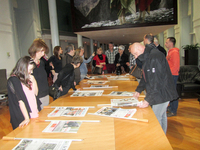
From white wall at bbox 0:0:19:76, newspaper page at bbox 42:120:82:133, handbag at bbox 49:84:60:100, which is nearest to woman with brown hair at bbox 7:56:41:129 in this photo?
newspaper page at bbox 42:120:82:133

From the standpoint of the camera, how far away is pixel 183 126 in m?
3.04

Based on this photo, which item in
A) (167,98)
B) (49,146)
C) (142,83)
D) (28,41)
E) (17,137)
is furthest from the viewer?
(28,41)

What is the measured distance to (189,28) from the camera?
8.38 meters

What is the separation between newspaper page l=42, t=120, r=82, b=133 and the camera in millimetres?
1299

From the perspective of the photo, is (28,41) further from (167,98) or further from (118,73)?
(167,98)

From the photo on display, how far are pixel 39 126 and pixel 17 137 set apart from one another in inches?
8.6

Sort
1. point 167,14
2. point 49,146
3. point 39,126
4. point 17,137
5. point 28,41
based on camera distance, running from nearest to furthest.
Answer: point 49,146
point 17,137
point 39,126
point 167,14
point 28,41

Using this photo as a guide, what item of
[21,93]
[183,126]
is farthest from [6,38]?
[183,126]

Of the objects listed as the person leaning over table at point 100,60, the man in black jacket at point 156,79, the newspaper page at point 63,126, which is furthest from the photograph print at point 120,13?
the newspaper page at point 63,126

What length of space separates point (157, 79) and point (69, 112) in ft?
3.40

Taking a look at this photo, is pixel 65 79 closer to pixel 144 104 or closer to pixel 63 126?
pixel 63 126

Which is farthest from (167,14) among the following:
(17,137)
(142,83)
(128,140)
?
(17,137)

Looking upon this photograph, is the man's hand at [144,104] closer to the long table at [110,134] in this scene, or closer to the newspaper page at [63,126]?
the long table at [110,134]

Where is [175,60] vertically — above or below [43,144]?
above
